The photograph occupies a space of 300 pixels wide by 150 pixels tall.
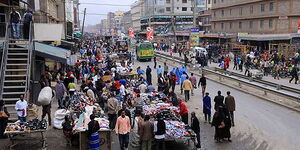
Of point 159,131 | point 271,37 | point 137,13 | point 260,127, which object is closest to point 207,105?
point 260,127

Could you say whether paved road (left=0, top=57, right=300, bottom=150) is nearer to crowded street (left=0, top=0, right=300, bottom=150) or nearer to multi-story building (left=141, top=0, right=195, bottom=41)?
crowded street (left=0, top=0, right=300, bottom=150)

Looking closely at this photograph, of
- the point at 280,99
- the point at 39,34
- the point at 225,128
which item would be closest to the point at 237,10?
the point at 280,99

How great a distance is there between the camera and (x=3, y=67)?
14812 millimetres

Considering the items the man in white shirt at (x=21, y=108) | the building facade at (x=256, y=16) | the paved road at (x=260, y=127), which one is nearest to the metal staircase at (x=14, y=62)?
the man in white shirt at (x=21, y=108)

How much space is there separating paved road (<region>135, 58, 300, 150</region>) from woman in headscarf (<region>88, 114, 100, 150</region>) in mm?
4179

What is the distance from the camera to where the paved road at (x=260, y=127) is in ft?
39.4

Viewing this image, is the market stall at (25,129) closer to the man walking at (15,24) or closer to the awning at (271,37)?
the man walking at (15,24)

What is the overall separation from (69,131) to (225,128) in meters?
5.77

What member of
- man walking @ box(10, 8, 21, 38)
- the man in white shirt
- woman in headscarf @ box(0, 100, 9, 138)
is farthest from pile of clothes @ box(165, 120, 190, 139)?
man walking @ box(10, 8, 21, 38)

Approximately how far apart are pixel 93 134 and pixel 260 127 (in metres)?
7.77

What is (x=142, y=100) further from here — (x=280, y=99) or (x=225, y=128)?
(x=280, y=99)

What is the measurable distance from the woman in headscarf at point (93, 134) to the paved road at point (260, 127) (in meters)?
4.18

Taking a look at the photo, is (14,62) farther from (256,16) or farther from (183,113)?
(256,16)

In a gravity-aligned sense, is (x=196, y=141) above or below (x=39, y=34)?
below
